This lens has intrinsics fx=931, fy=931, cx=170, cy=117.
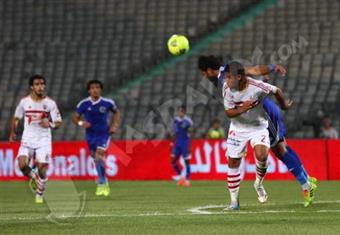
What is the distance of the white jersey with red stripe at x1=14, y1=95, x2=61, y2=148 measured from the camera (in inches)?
715

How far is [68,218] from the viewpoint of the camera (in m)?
12.8

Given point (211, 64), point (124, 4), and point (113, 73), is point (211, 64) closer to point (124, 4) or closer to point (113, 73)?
point (113, 73)

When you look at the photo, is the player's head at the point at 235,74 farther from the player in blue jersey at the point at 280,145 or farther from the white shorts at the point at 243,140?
the white shorts at the point at 243,140

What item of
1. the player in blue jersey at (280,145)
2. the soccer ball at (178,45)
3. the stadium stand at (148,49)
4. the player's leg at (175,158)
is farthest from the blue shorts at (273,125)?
the stadium stand at (148,49)

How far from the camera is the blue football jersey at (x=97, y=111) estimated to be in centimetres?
2097

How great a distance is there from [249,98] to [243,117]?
18.3 inches

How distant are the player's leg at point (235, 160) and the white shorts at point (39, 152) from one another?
5323 mm

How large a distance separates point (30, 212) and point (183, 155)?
40.3 ft

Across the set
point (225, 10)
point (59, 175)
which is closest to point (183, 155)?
point (59, 175)

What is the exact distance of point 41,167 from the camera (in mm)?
18016

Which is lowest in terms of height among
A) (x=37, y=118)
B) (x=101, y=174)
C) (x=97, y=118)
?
(x=101, y=174)

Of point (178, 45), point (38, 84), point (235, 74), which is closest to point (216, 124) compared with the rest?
point (38, 84)

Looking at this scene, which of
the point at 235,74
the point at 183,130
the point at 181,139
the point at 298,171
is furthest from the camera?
the point at 183,130

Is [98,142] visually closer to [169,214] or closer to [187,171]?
[187,171]
